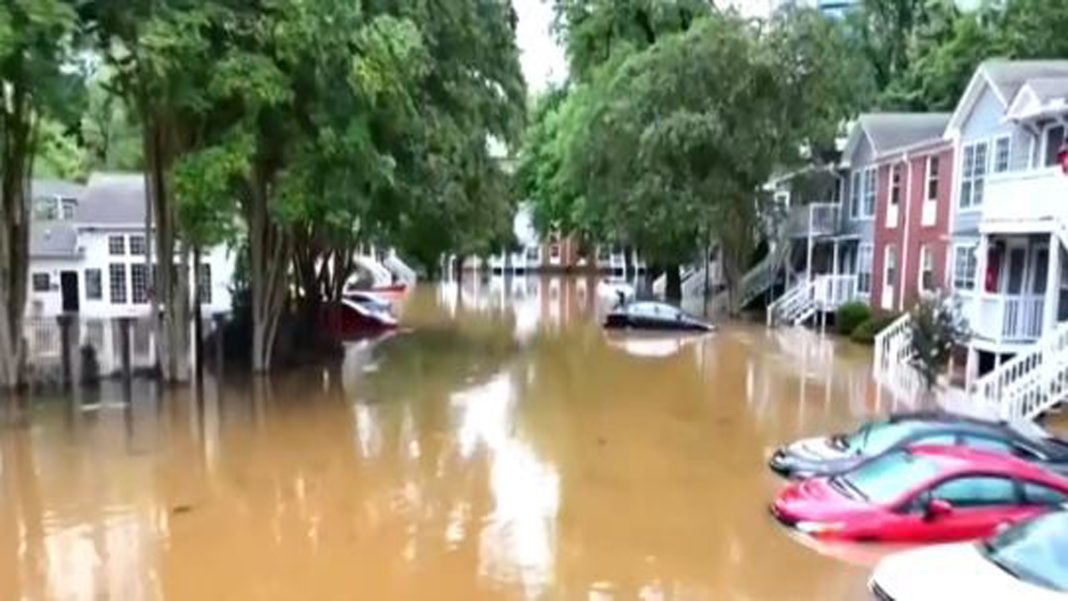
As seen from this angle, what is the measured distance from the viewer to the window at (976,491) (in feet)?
37.2

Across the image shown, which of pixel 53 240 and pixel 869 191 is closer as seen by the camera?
pixel 869 191

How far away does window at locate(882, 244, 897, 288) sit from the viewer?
32625mm

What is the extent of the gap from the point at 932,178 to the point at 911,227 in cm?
198

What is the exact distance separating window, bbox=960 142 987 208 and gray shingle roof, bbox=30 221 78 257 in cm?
3488

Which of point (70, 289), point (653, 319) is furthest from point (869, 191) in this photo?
point (70, 289)

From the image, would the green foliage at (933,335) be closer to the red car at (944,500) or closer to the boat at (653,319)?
the red car at (944,500)

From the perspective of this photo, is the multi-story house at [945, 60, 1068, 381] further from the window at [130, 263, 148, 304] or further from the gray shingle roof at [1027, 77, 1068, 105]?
the window at [130, 263, 148, 304]

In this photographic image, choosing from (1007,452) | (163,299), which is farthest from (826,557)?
(163,299)

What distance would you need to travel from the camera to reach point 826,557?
11250 millimetres

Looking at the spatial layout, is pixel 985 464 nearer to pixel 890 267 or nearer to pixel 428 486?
pixel 428 486

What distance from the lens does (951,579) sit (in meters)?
8.27

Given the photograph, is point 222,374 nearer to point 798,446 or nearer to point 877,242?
point 798,446

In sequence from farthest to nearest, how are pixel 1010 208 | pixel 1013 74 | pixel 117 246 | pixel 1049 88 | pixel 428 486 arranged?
pixel 117 246
pixel 1013 74
pixel 1049 88
pixel 1010 208
pixel 428 486

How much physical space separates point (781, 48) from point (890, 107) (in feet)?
56.2
